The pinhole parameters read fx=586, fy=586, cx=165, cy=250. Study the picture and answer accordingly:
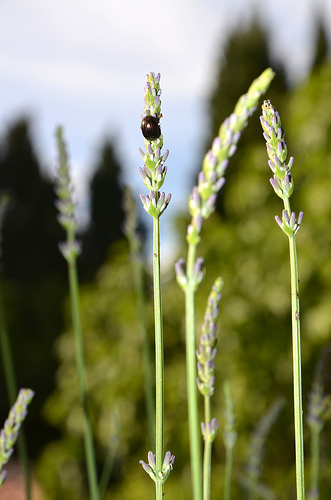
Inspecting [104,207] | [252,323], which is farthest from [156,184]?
[104,207]

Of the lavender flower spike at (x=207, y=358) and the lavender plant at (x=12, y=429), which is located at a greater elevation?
the lavender flower spike at (x=207, y=358)

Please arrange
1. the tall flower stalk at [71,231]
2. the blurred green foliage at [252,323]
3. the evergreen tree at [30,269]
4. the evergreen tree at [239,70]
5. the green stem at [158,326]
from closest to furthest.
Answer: the green stem at [158,326] → the tall flower stalk at [71,231] → the blurred green foliage at [252,323] → the evergreen tree at [239,70] → the evergreen tree at [30,269]

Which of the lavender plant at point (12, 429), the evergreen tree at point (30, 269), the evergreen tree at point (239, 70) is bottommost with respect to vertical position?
the lavender plant at point (12, 429)

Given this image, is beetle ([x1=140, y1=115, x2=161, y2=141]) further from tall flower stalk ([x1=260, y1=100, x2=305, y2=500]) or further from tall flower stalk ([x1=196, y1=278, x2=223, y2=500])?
tall flower stalk ([x1=196, y1=278, x2=223, y2=500])

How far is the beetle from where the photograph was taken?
41 cm

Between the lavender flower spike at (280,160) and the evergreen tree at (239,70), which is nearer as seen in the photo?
the lavender flower spike at (280,160)

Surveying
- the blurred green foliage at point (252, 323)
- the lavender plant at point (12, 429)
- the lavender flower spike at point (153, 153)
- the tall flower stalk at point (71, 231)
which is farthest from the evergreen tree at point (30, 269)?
the lavender flower spike at point (153, 153)

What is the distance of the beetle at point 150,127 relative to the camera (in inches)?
16.3

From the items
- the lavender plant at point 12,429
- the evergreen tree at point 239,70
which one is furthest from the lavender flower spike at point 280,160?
the evergreen tree at point 239,70

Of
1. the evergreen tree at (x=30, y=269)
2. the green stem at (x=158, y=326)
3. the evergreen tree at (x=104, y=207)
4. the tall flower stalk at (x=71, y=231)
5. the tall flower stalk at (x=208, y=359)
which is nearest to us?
the green stem at (x=158, y=326)

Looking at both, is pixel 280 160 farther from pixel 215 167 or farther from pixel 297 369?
pixel 297 369

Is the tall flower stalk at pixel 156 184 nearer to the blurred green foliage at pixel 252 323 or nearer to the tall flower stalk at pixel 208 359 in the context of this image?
the tall flower stalk at pixel 208 359

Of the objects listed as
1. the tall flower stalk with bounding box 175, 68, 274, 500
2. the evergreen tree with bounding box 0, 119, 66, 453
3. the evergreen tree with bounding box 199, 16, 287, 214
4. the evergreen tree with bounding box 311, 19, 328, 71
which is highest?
the evergreen tree with bounding box 311, 19, 328, 71

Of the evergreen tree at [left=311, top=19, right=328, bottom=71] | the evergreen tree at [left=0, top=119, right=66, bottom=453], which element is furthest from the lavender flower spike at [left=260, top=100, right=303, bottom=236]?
the evergreen tree at [left=311, top=19, right=328, bottom=71]
